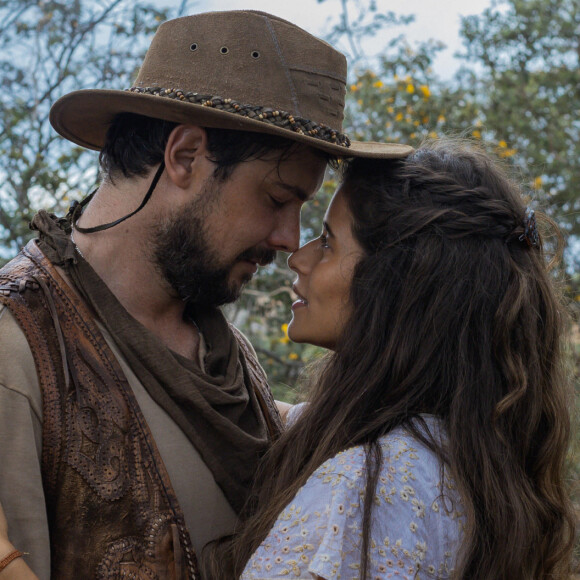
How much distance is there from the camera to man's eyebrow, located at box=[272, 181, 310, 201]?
2.21m

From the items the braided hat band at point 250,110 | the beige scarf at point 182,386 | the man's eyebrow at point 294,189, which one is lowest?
the beige scarf at point 182,386

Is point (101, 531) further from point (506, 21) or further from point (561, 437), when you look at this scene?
point (506, 21)

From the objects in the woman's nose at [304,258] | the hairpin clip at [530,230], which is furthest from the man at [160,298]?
the hairpin clip at [530,230]

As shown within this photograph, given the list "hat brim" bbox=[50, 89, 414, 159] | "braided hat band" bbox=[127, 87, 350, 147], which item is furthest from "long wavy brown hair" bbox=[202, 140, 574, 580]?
"braided hat band" bbox=[127, 87, 350, 147]

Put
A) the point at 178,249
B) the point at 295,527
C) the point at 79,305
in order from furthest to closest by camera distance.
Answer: the point at 178,249 → the point at 79,305 → the point at 295,527

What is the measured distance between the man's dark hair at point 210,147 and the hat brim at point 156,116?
0.13 feet

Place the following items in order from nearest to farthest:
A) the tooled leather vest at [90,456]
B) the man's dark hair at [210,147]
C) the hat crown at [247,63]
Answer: the tooled leather vest at [90,456] < the hat crown at [247,63] < the man's dark hair at [210,147]

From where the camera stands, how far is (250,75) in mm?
2064

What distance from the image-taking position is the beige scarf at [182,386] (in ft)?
6.36

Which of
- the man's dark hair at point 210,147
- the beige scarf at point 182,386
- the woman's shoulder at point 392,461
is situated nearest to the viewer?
the woman's shoulder at point 392,461

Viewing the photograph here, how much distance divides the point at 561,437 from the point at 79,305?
123 cm

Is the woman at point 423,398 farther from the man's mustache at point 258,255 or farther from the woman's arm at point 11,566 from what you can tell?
the woman's arm at point 11,566

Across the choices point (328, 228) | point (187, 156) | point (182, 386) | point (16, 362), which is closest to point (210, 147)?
point (187, 156)

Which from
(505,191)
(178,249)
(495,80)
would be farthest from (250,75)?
(495,80)
